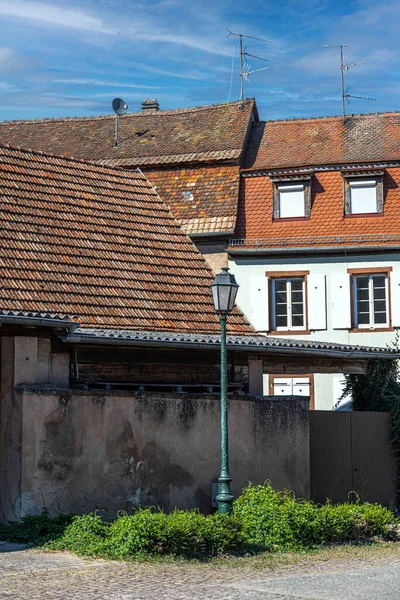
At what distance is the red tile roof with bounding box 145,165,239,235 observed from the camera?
103 ft

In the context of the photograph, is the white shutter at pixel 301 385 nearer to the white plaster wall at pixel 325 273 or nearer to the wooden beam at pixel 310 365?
the white plaster wall at pixel 325 273

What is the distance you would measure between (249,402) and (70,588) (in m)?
7.41

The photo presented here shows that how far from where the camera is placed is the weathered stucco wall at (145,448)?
14859mm

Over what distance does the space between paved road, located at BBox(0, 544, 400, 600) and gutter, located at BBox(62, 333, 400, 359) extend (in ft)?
10.8

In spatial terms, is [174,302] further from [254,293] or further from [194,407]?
[254,293]

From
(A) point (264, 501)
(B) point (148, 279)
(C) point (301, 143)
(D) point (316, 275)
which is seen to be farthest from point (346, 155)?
(A) point (264, 501)

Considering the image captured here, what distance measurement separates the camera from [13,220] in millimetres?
17812

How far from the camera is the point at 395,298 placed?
101 feet

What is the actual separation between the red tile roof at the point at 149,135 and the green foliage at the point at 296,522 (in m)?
18.5

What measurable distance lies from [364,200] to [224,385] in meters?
18.5

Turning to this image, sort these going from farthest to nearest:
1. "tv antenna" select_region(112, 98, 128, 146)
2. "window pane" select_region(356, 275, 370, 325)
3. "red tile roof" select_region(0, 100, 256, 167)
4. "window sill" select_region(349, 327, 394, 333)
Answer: "tv antenna" select_region(112, 98, 128, 146) → "red tile roof" select_region(0, 100, 256, 167) → "window pane" select_region(356, 275, 370, 325) → "window sill" select_region(349, 327, 394, 333)

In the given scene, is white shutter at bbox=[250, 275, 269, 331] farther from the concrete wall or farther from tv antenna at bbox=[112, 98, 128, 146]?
the concrete wall

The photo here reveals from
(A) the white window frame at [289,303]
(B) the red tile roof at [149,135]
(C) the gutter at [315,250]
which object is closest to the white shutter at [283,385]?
(A) the white window frame at [289,303]

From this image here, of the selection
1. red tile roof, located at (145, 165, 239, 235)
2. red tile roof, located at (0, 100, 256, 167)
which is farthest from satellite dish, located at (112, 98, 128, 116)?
red tile roof, located at (145, 165, 239, 235)
